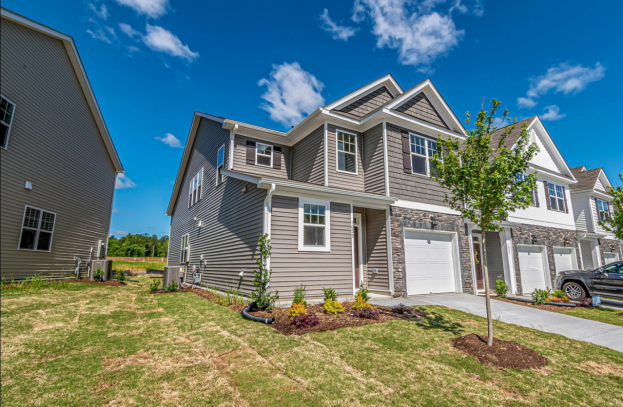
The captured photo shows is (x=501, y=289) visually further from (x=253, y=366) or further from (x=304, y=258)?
(x=253, y=366)

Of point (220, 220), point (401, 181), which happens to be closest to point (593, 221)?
point (401, 181)

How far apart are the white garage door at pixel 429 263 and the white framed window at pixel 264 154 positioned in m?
6.12

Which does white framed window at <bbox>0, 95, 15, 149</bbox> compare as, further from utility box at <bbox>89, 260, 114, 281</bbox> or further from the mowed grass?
utility box at <bbox>89, 260, 114, 281</bbox>

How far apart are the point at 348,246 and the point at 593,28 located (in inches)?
487

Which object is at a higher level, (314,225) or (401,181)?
(401,181)

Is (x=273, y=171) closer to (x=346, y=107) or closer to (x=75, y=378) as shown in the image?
(x=346, y=107)

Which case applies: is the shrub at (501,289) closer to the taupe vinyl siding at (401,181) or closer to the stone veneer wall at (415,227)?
the stone veneer wall at (415,227)

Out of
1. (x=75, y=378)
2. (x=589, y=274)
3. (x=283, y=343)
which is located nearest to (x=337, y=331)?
(x=283, y=343)

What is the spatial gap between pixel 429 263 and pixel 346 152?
507 cm

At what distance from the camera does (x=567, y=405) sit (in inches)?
135

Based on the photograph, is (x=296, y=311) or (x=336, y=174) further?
(x=336, y=174)

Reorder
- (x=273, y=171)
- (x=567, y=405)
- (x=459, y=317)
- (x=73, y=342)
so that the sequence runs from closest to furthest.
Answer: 1. (x=567, y=405)
2. (x=73, y=342)
3. (x=459, y=317)
4. (x=273, y=171)

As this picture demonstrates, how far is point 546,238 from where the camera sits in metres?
15.4

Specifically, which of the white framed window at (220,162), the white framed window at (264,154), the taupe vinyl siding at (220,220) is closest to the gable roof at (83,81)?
the taupe vinyl siding at (220,220)
